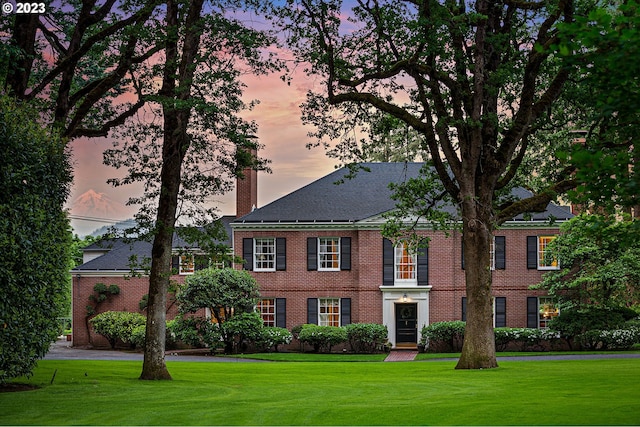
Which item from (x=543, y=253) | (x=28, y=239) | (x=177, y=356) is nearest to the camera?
(x=28, y=239)

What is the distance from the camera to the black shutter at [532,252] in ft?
138

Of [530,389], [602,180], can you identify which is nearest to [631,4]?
[602,180]

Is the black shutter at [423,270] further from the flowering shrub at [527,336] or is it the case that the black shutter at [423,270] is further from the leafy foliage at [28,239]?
the leafy foliage at [28,239]

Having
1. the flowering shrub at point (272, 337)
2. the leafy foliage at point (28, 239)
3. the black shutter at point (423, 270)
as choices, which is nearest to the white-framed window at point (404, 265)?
the black shutter at point (423, 270)

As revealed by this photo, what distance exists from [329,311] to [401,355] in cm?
548

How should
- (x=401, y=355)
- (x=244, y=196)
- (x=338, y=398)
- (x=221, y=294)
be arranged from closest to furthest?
(x=338, y=398) < (x=401, y=355) < (x=221, y=294) < (x=244, y=196)

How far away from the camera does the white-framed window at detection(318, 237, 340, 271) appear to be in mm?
43062

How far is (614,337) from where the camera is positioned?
126 ft

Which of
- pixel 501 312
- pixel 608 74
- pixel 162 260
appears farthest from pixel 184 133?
pixel 501 312

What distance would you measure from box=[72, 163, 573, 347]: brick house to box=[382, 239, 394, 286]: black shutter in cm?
5

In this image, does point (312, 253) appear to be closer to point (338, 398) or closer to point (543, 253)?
point (543, 253)

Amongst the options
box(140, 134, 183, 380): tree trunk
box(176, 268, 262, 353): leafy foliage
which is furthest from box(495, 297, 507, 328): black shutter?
box(140, 134, 183, 380): tree trunk

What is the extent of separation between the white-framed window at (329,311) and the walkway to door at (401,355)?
136 inches

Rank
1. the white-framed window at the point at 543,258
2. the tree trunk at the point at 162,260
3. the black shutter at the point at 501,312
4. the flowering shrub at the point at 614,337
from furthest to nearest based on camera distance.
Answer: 1. the black shutter at the point at 501,312
2. the white-framed window at the point at 543,258
3. the flowering shrub at the point at 614,337
4. the tree trunk at the point at 162,260
